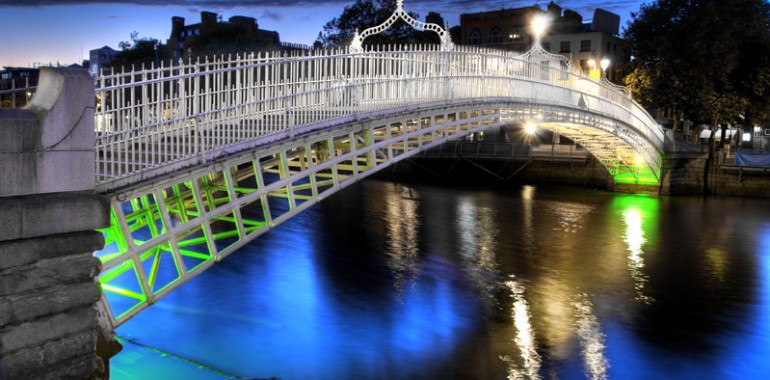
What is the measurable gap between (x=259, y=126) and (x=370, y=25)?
43497 millimetres

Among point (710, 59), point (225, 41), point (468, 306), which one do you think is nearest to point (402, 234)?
point (468, 306)

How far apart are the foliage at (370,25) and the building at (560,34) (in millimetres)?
9211

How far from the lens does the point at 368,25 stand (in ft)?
175

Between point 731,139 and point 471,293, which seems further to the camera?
point 731,139

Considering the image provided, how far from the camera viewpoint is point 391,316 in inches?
515

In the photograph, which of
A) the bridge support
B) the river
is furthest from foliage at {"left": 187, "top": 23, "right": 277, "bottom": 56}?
the bridge support

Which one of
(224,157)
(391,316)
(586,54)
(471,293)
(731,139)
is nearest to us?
(224,157)

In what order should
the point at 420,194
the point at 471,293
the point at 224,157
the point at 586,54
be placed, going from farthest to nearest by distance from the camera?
the point at 586,54 → the point at 420,194 → the point at 471,293 → the point at 224,157

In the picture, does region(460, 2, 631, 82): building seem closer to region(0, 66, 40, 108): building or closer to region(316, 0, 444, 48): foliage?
region(316, 0, 444, 48): foliage

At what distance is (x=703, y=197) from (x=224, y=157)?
99.8ft

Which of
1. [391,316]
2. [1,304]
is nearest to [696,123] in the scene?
[391,316]

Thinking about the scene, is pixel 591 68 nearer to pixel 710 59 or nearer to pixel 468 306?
pixel 710 59

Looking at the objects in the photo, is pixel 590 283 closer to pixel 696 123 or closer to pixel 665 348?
pixel 665 348

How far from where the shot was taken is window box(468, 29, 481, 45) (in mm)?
64938
